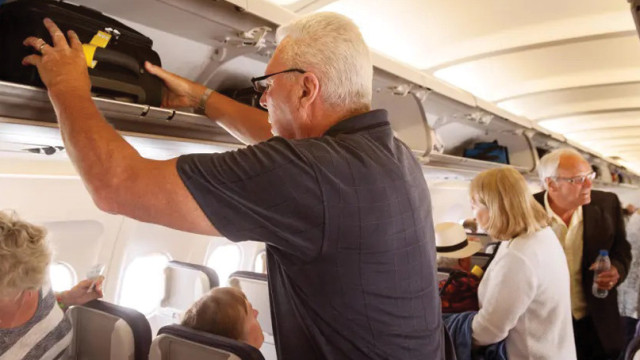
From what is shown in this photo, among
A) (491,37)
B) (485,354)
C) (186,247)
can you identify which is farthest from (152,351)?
(491,37)

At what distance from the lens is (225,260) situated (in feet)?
16.7

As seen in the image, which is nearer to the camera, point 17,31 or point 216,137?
point 17,31

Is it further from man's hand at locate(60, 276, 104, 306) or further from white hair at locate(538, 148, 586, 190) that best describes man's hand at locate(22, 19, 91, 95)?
A: white hair at locate(538, 148, 586, 190)

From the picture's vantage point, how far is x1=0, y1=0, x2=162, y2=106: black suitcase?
1.37m

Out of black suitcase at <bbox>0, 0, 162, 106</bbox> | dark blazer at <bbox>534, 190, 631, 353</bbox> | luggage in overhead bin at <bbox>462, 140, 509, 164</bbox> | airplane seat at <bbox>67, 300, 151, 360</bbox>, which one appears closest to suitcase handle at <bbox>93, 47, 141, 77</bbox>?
black suitcase at <bbox>0, 0, 162, 106</bbox>

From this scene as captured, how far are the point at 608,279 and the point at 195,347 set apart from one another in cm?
293

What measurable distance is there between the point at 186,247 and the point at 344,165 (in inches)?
149

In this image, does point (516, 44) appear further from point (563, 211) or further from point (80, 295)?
point (80, 295)

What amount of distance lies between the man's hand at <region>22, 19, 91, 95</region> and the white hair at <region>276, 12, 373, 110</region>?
26.0 inches

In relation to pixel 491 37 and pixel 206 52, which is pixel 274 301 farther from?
pixel 491 37

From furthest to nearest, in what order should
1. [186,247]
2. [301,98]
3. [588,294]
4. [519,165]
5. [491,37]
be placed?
[519,165] → [186,247] → [491,37] → [588,294] → [301,98]

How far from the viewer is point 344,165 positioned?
1089mm

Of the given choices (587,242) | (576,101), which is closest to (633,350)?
(587,242)

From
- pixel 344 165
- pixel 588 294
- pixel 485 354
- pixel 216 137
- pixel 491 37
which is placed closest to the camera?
pixel 344 165
